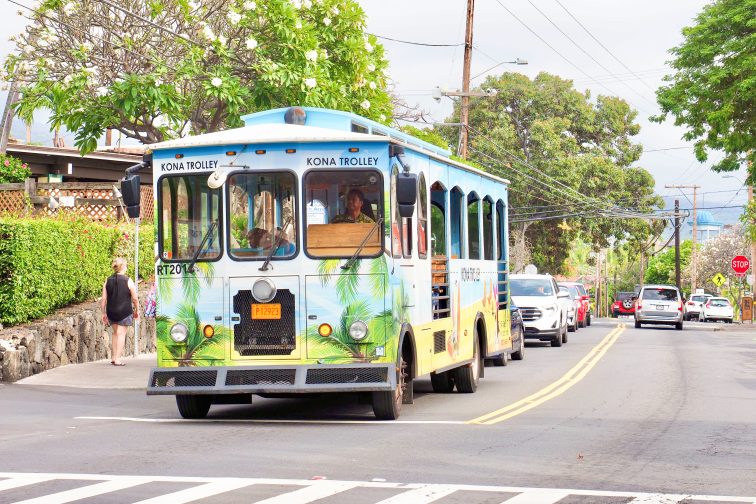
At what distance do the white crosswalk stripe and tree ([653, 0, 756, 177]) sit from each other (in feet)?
99.8

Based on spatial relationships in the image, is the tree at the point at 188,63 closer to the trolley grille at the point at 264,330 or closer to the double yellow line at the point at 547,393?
the double yellow line at the point at 547,393

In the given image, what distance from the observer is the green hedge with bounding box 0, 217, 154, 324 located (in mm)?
19703

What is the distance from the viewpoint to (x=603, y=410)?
50.0 ft

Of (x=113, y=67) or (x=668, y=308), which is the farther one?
(x=668, y=308)

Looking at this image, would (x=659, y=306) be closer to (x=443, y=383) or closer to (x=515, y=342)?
(x=515, y=342)

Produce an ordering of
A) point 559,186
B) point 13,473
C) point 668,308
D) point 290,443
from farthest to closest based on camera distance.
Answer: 1. point 559,186
2. point 668,308
3. point 290,443
4. point 13,473

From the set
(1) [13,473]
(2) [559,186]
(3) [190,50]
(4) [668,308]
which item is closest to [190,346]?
(1) [13,473]

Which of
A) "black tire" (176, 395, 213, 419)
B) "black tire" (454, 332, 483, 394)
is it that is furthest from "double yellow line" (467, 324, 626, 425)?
"black tire" (176, 395, 213, 419)

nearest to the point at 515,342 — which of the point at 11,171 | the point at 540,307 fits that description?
the point at 540,307

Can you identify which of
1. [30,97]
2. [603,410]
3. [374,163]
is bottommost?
[603,410]

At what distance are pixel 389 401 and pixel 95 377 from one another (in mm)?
7731

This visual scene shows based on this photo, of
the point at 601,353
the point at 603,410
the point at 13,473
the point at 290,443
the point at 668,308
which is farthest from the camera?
the point at 668,308

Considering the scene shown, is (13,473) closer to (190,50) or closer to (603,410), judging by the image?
(603,410)

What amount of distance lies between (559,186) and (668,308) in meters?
20.2
